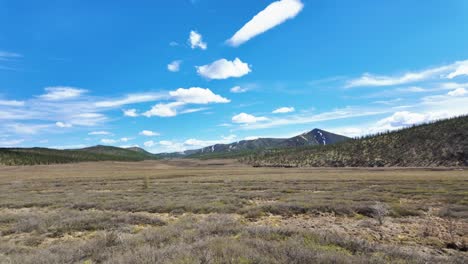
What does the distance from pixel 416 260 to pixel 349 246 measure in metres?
1.77

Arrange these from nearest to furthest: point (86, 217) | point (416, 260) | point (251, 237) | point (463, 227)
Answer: point (416, 260)
point (251, 237)
point (463, 227)
point (86, 217)

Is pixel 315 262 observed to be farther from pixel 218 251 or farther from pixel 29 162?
pixel 29 162

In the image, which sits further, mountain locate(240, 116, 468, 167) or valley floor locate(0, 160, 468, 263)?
mountain locate(240, 116, 468, 167)

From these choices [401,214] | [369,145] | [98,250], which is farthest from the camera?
[369,145]

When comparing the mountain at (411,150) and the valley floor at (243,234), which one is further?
the mountain at (411,150)

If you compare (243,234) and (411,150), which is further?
(411,150)

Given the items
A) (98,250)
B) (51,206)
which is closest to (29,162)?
(51,206)

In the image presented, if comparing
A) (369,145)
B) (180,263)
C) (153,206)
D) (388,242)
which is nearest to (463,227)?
(388,242)

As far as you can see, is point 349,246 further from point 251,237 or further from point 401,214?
point 401,214

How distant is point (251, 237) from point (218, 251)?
2.26m

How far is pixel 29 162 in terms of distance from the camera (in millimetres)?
152125

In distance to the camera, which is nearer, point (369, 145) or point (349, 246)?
point (349, 246)

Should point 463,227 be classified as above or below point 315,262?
below

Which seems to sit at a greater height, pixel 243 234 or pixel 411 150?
pixel 411 150
